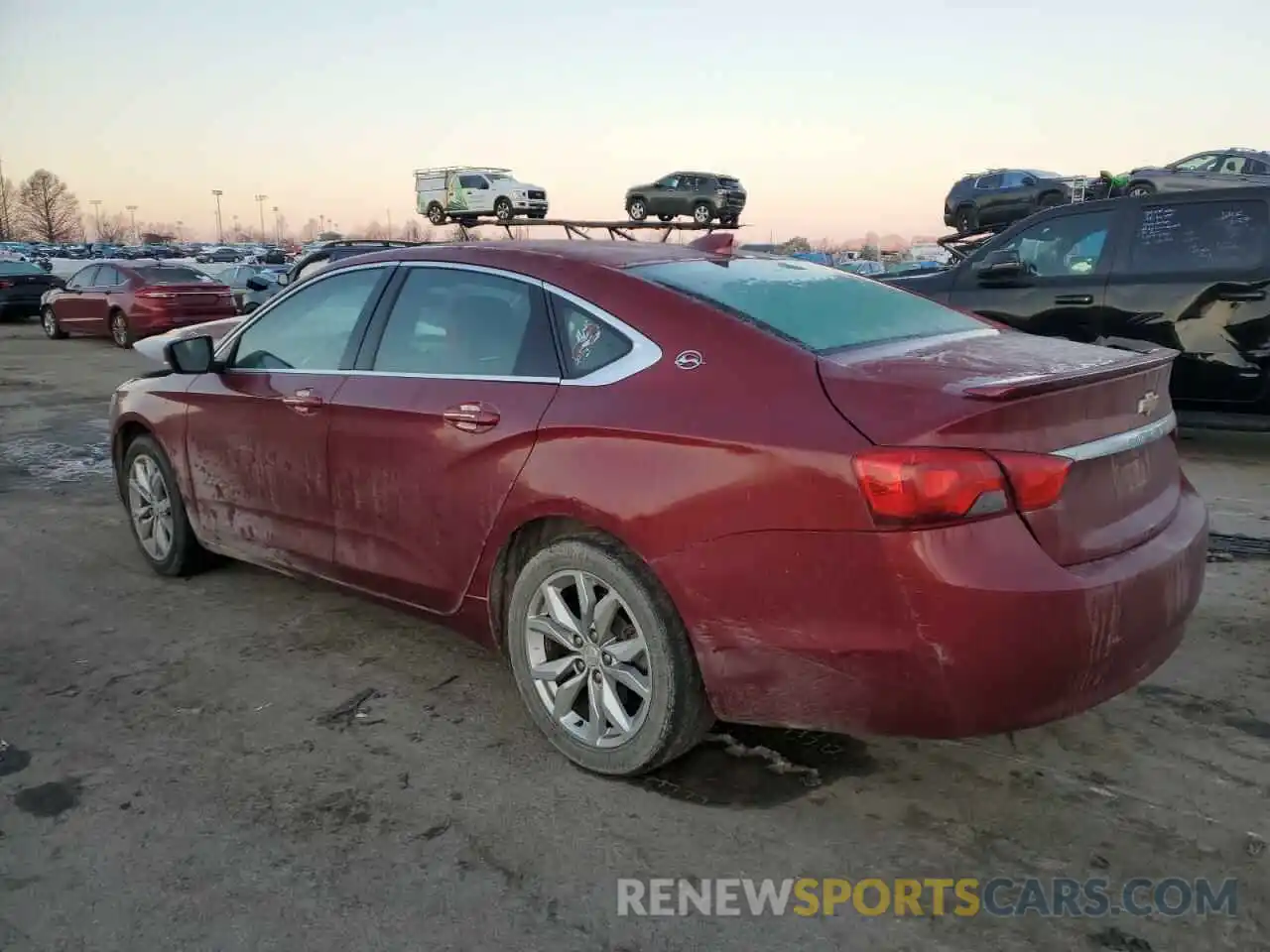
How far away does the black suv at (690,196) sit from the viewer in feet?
87.8

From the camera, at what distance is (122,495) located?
208 inches

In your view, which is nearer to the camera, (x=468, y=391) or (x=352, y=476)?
(x=468, y=391)

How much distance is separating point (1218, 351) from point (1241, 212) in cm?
100

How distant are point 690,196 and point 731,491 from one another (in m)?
25.6

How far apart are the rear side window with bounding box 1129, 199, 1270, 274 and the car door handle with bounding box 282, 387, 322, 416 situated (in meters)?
6.05

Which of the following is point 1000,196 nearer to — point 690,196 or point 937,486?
point 690,196

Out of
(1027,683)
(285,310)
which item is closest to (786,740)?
(1027,683)

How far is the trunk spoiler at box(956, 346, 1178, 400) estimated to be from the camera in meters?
2.42

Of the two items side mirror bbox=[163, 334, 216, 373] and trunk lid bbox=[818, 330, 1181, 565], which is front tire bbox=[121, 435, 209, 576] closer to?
side mirror bbox=[163, 334, 216, 373]

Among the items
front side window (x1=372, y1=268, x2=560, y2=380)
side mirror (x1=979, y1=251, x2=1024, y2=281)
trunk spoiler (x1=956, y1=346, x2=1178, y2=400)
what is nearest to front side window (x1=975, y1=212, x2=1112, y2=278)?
side mirror (x1=979, y1=251, x2=1024, y2=281)

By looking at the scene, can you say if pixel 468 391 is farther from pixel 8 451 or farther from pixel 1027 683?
pixel 8 451

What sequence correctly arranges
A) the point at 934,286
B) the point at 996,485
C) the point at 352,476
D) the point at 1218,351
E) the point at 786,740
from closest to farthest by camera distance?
the point at 996,485 → the point at 786,740 → the point at 352,476 → the point at 1218,351 → the point at 934,286

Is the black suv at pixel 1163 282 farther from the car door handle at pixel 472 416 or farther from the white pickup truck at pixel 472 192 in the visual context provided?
the white pickup truck at pixel 472 192

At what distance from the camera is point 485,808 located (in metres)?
2.89
